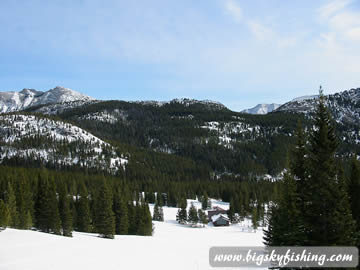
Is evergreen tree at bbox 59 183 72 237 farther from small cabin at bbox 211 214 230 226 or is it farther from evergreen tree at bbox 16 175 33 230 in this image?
small cabin at bbox 211 214 230 226

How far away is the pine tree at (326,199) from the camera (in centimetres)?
1925

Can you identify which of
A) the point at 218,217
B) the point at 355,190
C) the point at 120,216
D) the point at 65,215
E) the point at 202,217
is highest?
the point at 355,190

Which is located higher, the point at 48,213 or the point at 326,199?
the point at 326,199

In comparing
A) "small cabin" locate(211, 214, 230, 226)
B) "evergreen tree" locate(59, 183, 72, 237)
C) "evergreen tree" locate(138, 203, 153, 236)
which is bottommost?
"small cabin" locate(211, 214, 230, 226)

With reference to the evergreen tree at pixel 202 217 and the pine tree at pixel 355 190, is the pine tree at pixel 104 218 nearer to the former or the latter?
the pine tree at pixel 355 190

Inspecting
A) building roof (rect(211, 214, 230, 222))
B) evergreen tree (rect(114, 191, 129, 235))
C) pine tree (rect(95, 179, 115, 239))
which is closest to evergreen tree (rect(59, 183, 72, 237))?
pine tree (rect(95, 179, 115, 239))

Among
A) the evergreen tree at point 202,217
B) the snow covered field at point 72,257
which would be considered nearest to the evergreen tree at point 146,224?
the snow covered field at point 72,257

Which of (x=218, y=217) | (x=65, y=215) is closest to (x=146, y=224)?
(x=65, y=215)

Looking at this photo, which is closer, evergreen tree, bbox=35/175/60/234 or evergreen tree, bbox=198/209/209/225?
evergreen tree, bbox=35/175/60/234

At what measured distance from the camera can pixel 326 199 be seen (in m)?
19.5

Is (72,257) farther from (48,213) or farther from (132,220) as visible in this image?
(132,220)

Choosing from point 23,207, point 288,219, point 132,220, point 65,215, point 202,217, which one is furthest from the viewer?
point 202,217

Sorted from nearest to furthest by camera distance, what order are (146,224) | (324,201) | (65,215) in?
(324,201) < (65,215) < (146,224)

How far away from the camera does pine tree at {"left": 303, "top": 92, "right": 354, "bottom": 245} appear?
19.2m
